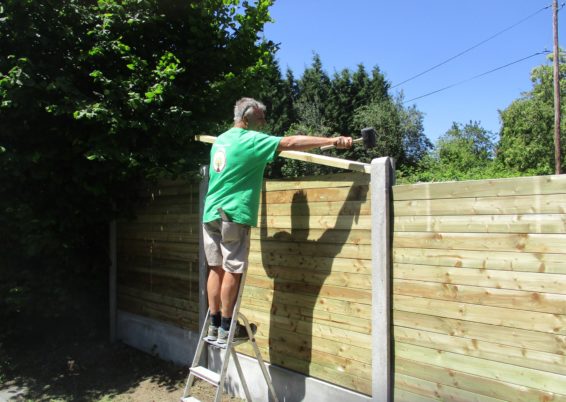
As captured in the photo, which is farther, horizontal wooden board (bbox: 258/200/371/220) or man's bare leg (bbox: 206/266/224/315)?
man's bare leg (bbox: 206/266/224/315)

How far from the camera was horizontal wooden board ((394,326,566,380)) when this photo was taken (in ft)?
7.42

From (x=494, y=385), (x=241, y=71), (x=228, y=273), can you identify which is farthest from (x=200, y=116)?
(x=494, y=385)

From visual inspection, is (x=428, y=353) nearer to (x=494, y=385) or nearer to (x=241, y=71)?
(x=494, y=385)

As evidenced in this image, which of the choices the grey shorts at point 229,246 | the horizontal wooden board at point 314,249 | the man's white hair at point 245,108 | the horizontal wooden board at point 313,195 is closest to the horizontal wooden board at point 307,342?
the horizontal wooden board at point 314,249

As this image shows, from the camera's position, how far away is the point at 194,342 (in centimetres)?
458

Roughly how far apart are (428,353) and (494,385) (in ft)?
1.30

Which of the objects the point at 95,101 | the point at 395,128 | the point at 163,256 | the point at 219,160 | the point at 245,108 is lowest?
the point at 163,256

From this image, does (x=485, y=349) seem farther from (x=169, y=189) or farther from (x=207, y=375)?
(x=169, y=189)

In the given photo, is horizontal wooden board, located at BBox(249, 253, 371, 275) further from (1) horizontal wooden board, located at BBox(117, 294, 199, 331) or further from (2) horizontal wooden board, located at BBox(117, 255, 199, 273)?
(1) horizontal wooden board, located at BBox(117, 294, 199, 331)

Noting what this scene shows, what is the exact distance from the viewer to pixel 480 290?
8.27 feet

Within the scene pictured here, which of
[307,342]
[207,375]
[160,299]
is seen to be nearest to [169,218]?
[160,299]

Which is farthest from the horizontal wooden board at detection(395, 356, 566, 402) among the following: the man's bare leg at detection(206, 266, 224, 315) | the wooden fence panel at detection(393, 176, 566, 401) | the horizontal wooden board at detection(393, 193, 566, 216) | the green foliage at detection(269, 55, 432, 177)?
the green foliage at detection(269, 55, 432, 177)

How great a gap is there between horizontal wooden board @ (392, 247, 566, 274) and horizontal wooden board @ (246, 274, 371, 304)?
1.28 ft

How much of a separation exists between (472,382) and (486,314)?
1.29 feet
